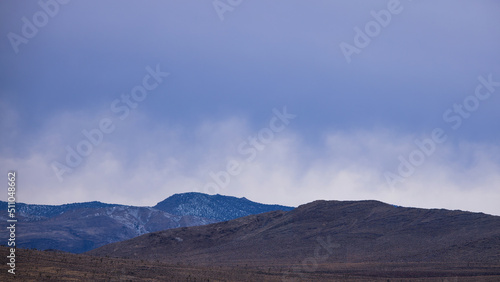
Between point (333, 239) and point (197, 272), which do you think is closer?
point (197, 272)

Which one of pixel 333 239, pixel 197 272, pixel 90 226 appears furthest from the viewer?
pixel 90 226

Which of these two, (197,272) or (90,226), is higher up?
(90,226)

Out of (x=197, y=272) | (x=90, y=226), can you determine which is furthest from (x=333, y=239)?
(x=90, y=226)

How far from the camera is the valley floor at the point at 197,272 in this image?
35878 mm

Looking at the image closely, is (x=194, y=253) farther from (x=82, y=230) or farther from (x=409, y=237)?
(x=82, y=230)

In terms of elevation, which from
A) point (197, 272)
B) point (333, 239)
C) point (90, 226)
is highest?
point (90, 226)

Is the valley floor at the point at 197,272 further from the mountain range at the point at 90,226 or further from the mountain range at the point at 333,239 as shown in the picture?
the mountain range at the point at 90,226

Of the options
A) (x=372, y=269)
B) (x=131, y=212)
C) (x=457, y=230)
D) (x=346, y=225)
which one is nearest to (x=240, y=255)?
(x=346, y=225)

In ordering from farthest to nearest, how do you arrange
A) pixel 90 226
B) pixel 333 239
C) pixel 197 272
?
pixel 90 226 < pixel 333 239 < pixel 197 272

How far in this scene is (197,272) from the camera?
44188mm

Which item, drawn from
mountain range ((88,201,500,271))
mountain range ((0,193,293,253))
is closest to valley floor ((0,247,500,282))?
mountain range ((88,201,500,271))

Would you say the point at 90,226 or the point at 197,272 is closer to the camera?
the point at 197,272

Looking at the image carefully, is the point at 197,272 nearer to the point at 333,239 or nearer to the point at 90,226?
the point at 333,239

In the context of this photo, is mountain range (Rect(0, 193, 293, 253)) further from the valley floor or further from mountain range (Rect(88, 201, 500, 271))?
the valley floor
